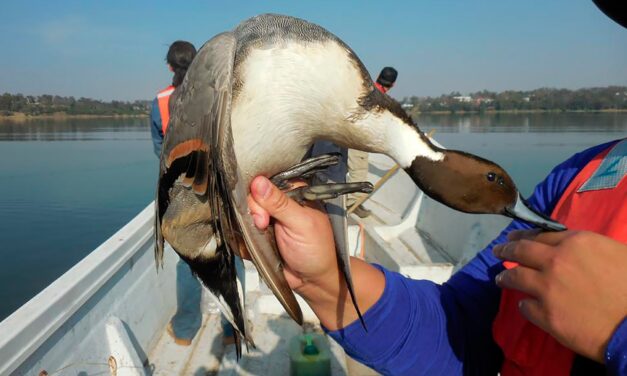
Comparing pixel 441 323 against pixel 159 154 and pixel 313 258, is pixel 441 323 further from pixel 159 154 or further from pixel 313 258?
pixel 159 154

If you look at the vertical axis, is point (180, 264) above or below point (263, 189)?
below

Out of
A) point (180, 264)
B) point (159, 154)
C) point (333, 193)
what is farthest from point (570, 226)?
point (180, 264)

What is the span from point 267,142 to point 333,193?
37 centimetres

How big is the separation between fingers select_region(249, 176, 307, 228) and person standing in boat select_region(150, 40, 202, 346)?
10.1 ft

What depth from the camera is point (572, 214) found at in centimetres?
165

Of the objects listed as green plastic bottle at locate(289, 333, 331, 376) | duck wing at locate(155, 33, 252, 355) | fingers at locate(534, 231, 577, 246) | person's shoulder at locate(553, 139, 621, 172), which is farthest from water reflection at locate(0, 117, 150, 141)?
fingers at locate(534, 231, 577, 246)

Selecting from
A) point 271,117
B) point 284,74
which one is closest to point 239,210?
point 271,117

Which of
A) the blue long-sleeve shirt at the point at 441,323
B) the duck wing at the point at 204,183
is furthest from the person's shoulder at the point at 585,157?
the duck wing at the point at 204,183

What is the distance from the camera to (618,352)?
1.12 m

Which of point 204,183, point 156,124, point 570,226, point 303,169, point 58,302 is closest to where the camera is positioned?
point 570,226

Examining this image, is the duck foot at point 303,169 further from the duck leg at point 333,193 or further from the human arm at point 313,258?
the human arm at point 313,258

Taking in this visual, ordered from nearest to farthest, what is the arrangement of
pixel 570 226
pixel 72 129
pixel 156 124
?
pixel 570 226 < pixel 156 124 < pixel 72 129

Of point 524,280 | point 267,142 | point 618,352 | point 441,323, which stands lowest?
point 441,323

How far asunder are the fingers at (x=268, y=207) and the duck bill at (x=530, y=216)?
2.80 ft
